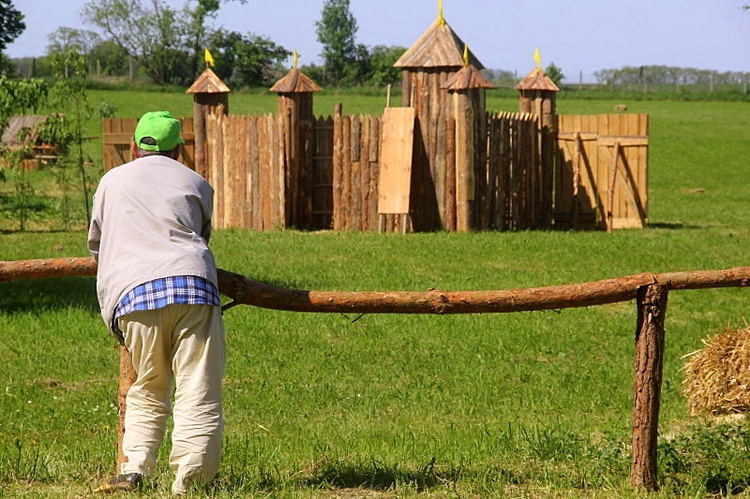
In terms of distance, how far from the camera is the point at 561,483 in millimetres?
6020

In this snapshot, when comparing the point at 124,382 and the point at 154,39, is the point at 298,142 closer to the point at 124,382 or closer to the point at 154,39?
the point at 124,382

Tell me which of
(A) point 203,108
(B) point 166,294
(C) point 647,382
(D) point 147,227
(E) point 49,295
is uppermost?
(A) point 203,108

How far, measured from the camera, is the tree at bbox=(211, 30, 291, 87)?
7556 centimetres

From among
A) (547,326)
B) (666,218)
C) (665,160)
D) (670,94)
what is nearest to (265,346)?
(547,326)

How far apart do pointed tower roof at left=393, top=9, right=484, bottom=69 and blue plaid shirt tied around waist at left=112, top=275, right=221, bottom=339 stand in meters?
14.2

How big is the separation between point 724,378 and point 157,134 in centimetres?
453

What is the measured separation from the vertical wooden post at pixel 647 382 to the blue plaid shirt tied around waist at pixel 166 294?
2.21m

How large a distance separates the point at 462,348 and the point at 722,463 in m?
4.19

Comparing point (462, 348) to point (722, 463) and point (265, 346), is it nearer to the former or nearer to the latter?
point (265, 346)

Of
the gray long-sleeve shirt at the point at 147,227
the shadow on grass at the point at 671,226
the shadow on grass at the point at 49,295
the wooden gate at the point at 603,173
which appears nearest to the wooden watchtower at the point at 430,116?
the wooden gate at the point at 603,173

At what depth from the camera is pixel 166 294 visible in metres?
5.18

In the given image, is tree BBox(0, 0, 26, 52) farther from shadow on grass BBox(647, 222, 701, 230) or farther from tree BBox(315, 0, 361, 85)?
tree BBox(315, 0, 361, 85)

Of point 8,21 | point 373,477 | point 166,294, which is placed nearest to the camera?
point 166,294

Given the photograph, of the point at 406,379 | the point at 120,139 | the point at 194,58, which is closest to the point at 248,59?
the point at 194,58
